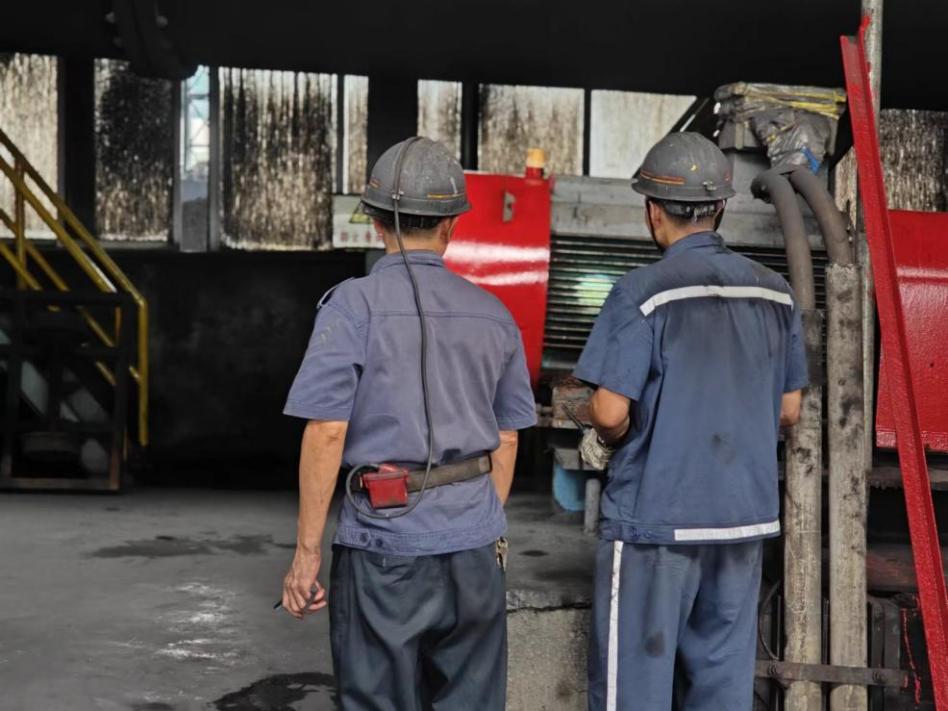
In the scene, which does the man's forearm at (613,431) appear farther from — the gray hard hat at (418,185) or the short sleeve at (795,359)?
the gray hard hat at (418,185)

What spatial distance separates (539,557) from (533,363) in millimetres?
770

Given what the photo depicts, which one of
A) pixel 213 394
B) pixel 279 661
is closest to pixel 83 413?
pixel 213 394

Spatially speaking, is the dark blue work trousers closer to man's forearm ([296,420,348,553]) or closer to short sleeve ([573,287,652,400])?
short sleeve ([573,287,652,400])

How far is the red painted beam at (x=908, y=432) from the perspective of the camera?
9.98 ft

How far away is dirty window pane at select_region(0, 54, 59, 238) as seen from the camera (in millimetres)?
10164

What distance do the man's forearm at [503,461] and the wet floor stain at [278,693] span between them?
1366mm

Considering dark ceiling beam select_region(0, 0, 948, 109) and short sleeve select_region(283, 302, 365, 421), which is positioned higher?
dark ceiling beam select_region(0, 0, 948, 109)

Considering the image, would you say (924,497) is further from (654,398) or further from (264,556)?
(264,556)

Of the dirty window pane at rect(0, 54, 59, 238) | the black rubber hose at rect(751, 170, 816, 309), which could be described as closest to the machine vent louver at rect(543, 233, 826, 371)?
the black rubber hose at rect(751, 170, 816, 309)

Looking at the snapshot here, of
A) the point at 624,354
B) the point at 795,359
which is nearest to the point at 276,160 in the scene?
the point at 795,359

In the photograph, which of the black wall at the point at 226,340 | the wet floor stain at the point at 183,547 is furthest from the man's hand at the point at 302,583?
the black wall at the point at 226,340

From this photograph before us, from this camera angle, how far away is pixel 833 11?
6.05m

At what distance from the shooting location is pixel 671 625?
2934 millimetres

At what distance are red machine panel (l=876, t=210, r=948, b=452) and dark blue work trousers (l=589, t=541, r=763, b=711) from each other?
4.06 ft
